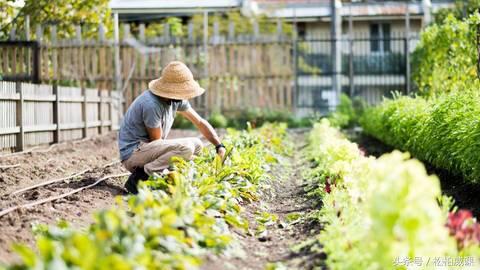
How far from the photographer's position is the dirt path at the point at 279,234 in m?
5.15

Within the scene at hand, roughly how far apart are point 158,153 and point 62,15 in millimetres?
11840

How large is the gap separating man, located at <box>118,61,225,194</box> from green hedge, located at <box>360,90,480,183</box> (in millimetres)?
2313

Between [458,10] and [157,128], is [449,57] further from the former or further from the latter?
[458,10]

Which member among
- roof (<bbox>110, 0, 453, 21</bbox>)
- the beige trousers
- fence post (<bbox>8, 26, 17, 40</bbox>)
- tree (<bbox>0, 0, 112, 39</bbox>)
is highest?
roof (<bbox>110, 0, 453, 21</bbox>)

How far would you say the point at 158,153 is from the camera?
27.3 ft

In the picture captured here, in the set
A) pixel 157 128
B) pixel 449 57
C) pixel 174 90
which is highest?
pixel 449 57

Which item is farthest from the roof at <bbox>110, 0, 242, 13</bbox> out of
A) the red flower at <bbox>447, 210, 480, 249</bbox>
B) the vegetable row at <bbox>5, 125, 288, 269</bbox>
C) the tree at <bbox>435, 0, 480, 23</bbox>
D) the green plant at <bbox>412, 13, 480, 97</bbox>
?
the red flower at <bbox>447, 210, 480, 249</bbox>

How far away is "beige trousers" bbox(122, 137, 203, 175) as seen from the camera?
27.1 ft

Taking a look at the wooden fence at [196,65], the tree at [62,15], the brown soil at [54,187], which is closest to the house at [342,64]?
the wooden fence at [196,65]

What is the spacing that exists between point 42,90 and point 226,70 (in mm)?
7186

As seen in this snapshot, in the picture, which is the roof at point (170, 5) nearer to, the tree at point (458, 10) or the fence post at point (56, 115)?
the tree at point (458, 10)

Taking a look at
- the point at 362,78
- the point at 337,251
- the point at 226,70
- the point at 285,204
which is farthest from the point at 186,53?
the point at 337,251

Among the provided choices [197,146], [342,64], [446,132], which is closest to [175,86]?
[197,146]

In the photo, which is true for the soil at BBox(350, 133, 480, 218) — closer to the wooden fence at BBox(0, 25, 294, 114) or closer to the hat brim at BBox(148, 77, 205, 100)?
the hat brim at BBox(148, 77, 205, 100)
